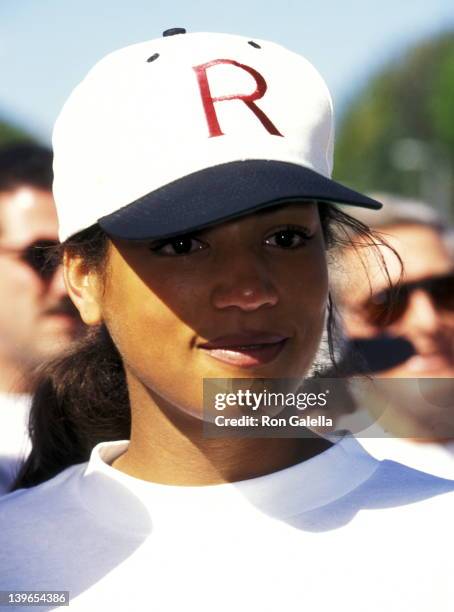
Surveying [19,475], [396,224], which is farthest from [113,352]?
[396,224]

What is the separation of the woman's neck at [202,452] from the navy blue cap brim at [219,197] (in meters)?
0.43

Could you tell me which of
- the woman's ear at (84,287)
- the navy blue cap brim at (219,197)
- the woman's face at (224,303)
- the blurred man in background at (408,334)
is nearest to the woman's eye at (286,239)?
the woman's face at (224,303)

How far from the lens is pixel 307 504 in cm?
246

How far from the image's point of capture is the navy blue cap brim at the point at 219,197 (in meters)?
2.28

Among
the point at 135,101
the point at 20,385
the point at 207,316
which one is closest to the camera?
the point at 207,316

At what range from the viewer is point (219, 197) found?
7.58ft

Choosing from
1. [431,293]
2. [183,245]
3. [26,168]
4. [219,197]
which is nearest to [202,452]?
[183,245]

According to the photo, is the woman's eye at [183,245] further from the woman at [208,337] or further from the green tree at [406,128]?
the green tree at [406,128]

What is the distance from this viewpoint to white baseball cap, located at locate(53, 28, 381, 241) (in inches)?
91.9

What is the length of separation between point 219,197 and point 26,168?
2.46 m

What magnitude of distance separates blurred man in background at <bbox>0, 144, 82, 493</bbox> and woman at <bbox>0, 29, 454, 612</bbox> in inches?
45.5

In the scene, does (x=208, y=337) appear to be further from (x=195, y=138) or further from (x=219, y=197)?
(x=195, y=138)

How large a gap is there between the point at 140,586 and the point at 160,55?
42.0 inches

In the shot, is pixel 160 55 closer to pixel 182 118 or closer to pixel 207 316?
pixel 182 118
